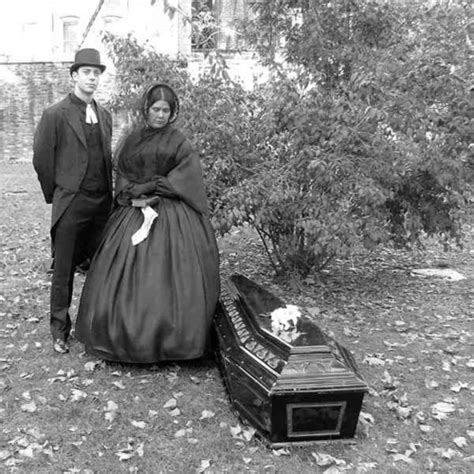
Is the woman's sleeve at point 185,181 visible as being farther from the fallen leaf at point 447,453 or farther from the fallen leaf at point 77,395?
the fallen leaf at point 447,453

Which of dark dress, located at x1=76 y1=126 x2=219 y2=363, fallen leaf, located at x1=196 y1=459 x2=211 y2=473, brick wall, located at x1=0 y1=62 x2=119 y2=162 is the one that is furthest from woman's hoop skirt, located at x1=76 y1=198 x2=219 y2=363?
brick wall, located at x1=0 y1=62 x2=119 y2=162

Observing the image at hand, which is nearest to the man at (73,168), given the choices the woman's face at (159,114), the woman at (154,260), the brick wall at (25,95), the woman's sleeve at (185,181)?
the woman at (154,260)

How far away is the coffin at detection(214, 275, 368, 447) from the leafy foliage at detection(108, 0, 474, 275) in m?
1.80

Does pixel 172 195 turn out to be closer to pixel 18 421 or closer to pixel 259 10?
pixel 18 421

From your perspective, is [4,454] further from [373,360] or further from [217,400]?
[373,360]

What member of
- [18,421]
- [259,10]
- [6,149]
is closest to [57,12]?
[6,149]

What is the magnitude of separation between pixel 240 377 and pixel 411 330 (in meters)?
2.38

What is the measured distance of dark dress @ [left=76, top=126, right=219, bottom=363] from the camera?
391cm

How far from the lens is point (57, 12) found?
56.7ft

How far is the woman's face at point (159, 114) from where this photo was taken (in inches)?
158

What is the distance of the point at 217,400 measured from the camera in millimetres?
3781

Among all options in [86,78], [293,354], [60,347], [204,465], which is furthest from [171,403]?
[86,78]

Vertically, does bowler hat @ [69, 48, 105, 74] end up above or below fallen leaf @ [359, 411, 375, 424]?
above

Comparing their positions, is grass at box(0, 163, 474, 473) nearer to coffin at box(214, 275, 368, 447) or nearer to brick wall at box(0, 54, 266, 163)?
coffin at box(214, 275, 368, 447)
